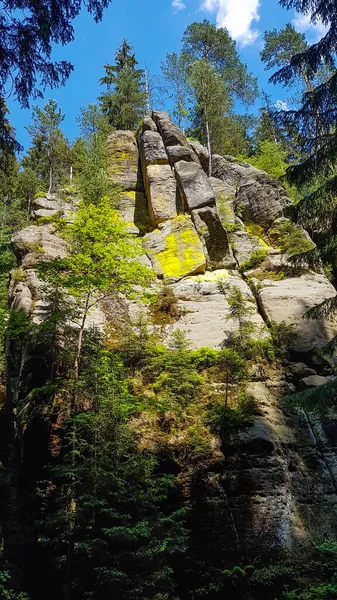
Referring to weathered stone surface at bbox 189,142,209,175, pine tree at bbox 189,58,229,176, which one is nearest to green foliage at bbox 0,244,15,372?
weathered stone surface at bbox 189,142,209,175

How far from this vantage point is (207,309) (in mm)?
12969

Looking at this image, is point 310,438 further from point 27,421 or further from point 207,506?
point 27,421

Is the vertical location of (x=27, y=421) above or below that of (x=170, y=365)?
below

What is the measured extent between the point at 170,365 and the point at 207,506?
11.9ft

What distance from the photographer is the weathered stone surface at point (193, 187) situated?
1673 centimetres

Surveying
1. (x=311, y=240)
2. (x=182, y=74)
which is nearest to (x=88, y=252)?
(x=311, y=240)

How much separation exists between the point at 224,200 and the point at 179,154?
3202 millimetres

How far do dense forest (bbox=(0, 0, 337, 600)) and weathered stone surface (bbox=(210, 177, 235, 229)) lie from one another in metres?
0.16

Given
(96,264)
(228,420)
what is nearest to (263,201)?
(96,264)

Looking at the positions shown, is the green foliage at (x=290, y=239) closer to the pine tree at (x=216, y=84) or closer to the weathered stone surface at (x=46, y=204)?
the weathered stone surface at (x=46, y=204)

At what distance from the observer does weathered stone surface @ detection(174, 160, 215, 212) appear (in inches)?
659

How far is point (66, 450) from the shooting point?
8945 millimetres

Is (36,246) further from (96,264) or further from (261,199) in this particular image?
(261,199)

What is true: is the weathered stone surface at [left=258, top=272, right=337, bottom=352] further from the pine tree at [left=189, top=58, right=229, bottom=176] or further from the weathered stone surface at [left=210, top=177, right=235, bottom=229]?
the pine tree at [left=189, top=58, right=229, bottom=176]
